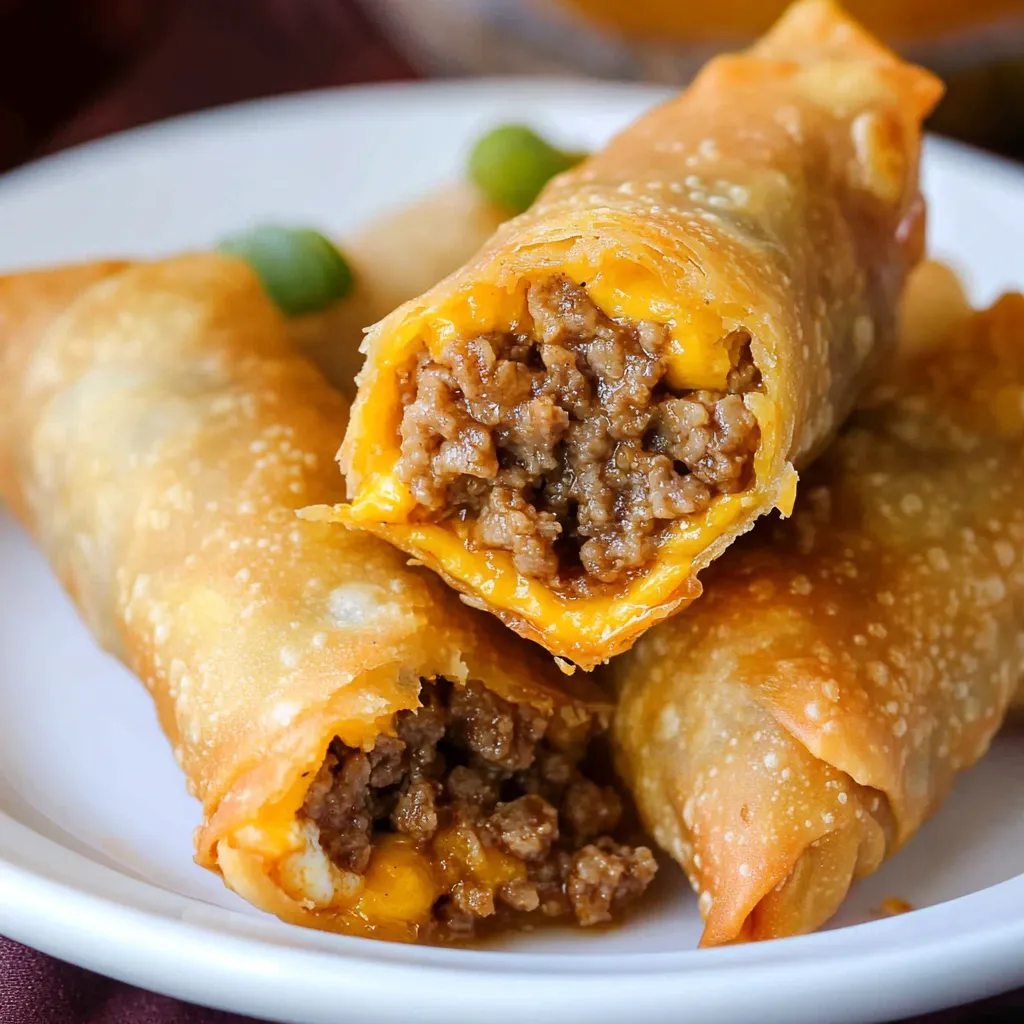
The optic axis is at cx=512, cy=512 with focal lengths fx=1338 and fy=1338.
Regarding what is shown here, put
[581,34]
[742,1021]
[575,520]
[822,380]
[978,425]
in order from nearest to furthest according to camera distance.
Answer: [742,1021] → [575,520] → [822,380] → [978,425] → [581,34]

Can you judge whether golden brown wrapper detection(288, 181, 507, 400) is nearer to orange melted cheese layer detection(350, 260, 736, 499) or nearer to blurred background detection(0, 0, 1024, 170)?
orange melted cheese layer detection(350, 260, 736, 499)

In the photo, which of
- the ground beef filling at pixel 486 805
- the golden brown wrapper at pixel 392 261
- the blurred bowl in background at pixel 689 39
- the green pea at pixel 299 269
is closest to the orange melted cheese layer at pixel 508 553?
the ground beef filling at pixel 486 805

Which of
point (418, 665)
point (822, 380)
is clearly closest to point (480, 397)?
point (418, 665)

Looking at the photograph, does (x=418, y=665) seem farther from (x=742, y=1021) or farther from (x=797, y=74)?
(x=797, y=74)

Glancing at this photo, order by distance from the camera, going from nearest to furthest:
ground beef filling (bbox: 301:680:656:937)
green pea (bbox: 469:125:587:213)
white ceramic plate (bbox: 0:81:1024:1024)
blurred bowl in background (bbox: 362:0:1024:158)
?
white ceramic plate (bbox: 0:81:1024:1024) → ground beef filling (bbox: 301:680:656:937) → green pea (bbox: 469:125:587:213) → blurred bowl in background (bbox: 362:0:1024:158)

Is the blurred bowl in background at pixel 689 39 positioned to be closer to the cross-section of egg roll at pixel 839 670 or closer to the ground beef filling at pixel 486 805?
the cross-section of egg roll at pixel 839 670

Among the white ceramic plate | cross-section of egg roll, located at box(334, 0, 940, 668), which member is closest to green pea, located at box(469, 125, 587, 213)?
the white ceramic plate
